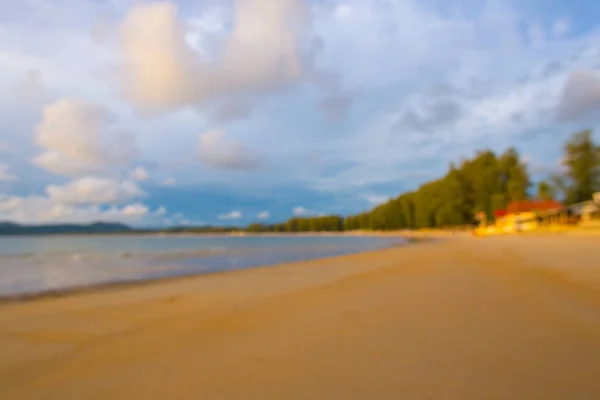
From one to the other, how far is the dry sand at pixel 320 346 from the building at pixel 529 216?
5384 centimetres

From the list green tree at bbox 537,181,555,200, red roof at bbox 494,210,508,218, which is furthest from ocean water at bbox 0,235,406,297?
green tree at bbox 537,181,555,200

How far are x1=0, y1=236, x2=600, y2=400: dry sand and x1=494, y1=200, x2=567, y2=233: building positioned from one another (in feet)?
177

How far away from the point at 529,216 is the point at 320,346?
6528 centimetres

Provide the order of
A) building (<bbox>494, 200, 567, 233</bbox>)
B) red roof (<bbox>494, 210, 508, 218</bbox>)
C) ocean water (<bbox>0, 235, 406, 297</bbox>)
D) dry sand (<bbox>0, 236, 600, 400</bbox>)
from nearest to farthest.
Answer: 1. dry sand (<bbox>0, 236, 600, 400</bbox>)
2. ocean water (<bbox>0, 235, 406, 297</bbox>)
3. building (<bbox>494, 200, 567, 233</bbox>)
4. red roof (<bbox>494, 210, 508, 218</bbox>)

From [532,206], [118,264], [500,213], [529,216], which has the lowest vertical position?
[118,264]

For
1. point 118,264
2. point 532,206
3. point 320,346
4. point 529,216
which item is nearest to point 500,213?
point 532,206

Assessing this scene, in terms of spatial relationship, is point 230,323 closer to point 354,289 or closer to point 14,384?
point 14,384

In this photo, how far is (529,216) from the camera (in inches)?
2324

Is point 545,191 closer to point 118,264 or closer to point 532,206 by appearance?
point 532,206

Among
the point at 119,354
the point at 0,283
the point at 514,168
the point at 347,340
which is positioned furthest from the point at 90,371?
the point at 514,168

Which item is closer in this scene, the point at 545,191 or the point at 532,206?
the point at 532,206

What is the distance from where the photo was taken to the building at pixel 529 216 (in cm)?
5462

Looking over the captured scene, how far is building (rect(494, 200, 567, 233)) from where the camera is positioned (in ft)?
179

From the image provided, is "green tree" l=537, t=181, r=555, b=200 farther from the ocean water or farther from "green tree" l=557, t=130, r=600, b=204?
the ocean water
